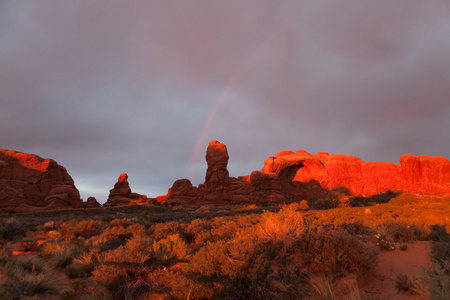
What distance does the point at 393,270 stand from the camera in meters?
5.16

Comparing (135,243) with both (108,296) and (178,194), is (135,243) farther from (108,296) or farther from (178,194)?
(178,194)

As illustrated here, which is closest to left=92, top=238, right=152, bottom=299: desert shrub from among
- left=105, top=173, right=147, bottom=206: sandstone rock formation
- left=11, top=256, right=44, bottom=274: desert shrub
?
Answer: left=11, top=256, right=44, bottom=274: desert shrub

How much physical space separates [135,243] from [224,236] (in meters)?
3.18

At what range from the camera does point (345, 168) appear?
177 ft

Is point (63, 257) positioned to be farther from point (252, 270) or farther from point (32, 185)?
point (32, 185)

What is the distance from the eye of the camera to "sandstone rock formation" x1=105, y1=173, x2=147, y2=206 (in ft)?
175

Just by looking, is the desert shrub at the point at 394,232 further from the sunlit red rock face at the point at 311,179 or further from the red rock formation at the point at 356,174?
the red rock formation at the point at 356,174

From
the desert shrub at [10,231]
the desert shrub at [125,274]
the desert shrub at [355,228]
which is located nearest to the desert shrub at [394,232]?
the desert shrub at [355,228]

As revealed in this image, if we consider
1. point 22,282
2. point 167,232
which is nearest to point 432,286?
point 22,282

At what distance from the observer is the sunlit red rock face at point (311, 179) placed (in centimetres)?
4412

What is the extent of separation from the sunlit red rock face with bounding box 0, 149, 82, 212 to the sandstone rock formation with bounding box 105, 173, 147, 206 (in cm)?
899

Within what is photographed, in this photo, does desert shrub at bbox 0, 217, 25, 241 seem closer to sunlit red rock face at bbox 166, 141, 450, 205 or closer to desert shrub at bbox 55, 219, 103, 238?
desert shrub at bbox 55, 219, 103, 238

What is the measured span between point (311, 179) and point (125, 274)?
52619 mm

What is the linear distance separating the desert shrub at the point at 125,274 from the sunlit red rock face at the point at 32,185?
44.7 meters
